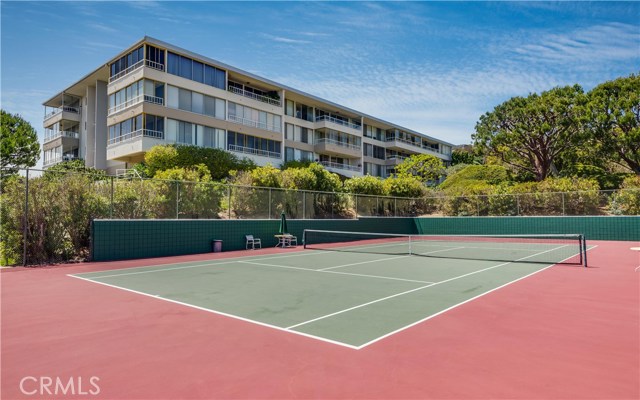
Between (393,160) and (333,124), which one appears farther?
(393,160)

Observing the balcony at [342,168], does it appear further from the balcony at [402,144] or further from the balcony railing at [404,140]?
the balcony railing at [404,140]

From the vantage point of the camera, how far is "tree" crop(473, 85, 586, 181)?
36.7 meters

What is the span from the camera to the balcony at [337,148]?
4853cm

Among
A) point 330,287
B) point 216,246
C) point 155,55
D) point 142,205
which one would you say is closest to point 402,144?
point 155,55

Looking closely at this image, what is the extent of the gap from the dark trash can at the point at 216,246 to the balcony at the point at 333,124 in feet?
104

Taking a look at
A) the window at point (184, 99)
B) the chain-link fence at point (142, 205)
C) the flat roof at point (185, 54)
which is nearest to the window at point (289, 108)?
the flat roof at point (185, 54)

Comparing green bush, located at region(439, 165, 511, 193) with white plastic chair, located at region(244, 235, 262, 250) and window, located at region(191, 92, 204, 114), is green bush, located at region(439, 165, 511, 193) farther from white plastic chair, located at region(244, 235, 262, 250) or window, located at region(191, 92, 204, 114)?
white plastic chair, located at region(244, 235, 262, 250)

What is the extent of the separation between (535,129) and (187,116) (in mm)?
31519

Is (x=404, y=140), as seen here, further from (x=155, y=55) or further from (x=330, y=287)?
(x=330, y=287)

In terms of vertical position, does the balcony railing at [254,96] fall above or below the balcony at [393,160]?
above

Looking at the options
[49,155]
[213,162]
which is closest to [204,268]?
[213,162]

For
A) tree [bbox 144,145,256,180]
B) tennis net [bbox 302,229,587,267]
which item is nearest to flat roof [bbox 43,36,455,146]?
tree [bbox 144,145,256,180]

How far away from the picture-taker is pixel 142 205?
16.5 meters

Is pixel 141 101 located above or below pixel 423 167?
above
